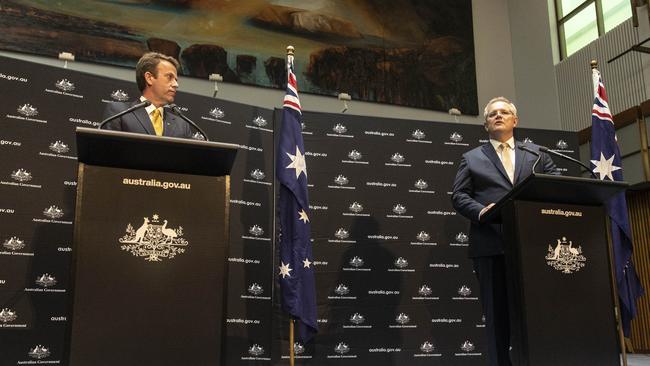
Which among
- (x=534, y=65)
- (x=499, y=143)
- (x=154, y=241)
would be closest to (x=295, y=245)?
(x=499, y=143)

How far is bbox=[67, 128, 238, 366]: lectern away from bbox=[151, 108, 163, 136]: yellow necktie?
82 centimetres

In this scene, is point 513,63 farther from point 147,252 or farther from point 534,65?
point 147,252

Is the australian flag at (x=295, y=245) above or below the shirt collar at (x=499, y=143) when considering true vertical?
below

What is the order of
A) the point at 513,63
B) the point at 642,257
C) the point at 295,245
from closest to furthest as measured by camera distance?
the point at 295,245 < the point at 642,257 < the point at 513,63

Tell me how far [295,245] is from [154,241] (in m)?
2.35

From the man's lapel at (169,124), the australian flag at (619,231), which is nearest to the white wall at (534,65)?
the australian flag at (619,231)

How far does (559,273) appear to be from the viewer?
114 inches

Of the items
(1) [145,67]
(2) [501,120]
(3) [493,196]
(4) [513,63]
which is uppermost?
(4) [513,63]

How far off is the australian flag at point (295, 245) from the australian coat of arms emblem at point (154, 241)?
7.45ft

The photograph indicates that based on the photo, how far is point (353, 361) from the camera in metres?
5.01

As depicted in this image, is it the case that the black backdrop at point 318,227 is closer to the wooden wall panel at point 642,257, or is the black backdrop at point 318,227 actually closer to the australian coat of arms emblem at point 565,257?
the australian coat of arms emblem at point 565,257

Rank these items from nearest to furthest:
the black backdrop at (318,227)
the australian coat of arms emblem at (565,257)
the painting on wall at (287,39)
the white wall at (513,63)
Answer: the australian coat of arms emblem at (565,257), the black backdrop at (318,227), the painting on wall at (287,39), the white wall at (513,63)

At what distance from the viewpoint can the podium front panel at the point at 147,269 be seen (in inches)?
84.4

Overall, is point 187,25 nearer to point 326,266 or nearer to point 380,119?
point 380,119
